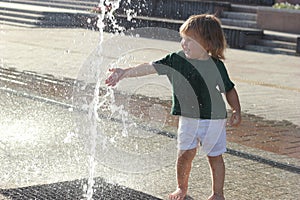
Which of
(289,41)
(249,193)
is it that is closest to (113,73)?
(249,193)

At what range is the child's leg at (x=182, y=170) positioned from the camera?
14.8 ft

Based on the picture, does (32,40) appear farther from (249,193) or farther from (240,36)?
(249,193)

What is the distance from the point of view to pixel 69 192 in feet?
15.2

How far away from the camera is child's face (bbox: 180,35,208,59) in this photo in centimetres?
436

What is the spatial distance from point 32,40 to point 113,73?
13321 millimetres

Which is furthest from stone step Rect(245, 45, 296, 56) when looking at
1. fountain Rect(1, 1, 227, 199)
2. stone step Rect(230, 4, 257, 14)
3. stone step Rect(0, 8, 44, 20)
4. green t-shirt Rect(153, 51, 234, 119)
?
green t-shirt Rect(153, 51, 234, 119)

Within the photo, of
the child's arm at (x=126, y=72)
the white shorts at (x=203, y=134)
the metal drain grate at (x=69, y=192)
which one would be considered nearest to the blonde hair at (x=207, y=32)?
the child's arm at (x=126, y=72)

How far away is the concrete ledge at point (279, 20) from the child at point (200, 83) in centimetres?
1591

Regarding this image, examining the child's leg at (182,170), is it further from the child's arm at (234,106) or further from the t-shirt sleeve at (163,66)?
the t-shirt sleeve at (163,66)

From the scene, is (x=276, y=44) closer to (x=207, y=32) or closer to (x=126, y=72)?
(x=207, y=32)

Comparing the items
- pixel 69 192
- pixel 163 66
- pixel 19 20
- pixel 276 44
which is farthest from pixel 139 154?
pixel 19 20

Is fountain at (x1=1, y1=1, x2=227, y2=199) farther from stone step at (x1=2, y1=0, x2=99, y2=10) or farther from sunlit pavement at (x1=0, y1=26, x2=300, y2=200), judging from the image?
stone step at (x1=2, y1=0, x2=99, y2=10)

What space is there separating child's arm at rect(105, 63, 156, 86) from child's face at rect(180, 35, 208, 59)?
0.87 ft

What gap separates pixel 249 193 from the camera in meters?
4.88
